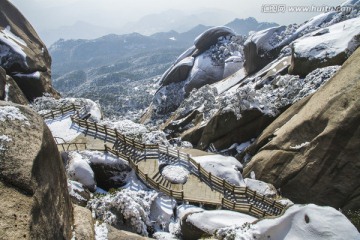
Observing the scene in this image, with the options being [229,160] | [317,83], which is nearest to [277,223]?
[229,160]

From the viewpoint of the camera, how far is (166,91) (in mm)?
79250

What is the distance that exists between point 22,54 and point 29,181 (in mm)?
40126

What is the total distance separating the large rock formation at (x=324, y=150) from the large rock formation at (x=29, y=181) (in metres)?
16.7

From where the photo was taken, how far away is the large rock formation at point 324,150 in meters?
20.3

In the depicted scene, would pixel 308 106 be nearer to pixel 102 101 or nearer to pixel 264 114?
pixel 264 114

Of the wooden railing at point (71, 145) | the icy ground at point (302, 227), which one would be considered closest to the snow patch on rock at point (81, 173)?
the wooden railing at point (71, 145)

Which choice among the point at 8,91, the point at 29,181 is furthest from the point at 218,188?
the point at 8,91

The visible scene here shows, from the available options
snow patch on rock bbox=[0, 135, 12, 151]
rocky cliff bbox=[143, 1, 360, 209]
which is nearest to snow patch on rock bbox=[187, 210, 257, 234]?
rocky cliff bbox=[143, 1, 360, 209]

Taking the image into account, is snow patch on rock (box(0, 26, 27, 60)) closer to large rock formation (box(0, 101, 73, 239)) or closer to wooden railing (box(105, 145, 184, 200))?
wooden railing (box(105, 145, 184, 200))

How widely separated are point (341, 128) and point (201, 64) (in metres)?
58.3

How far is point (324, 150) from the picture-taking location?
69.8 feet

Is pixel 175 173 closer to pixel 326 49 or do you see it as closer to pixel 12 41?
pixel 326 49

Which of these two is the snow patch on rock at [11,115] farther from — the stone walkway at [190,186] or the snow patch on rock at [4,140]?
the stone walkway at [190,186]

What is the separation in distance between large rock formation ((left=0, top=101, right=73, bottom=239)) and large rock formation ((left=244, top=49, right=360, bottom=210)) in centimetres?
1669
